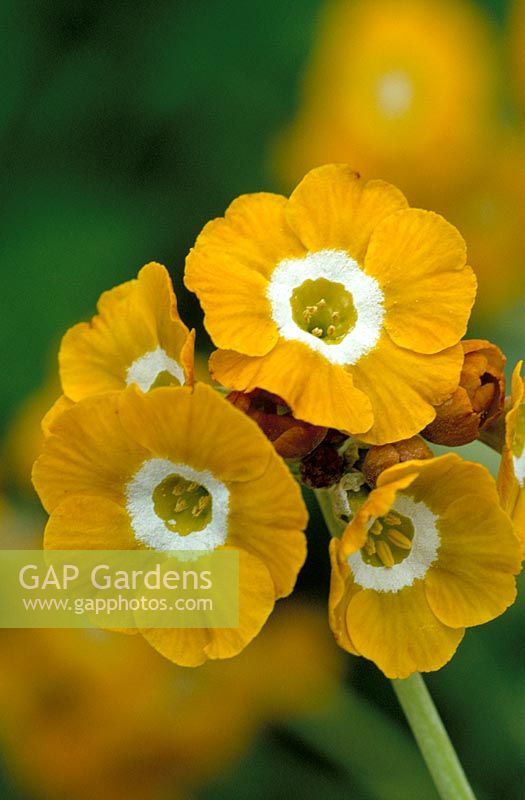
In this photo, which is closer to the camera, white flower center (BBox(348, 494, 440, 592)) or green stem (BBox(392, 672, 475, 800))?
white flower center (BBox(348, 494, 440, 592))

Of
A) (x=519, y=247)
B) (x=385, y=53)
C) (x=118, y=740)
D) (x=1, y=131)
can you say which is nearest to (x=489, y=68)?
(x=385, y=53)

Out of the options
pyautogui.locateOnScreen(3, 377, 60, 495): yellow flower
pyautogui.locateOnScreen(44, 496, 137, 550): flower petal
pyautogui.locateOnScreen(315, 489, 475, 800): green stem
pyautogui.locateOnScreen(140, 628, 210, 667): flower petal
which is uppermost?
pyautogui.locateOnScreen(44, 496, 137, 550): flower petal

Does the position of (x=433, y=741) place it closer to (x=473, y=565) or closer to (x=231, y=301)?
(x=473, y=565)

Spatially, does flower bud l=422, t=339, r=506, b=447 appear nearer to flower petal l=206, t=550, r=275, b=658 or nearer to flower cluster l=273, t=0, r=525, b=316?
flower petal l=206, t=550, r=275, b=658

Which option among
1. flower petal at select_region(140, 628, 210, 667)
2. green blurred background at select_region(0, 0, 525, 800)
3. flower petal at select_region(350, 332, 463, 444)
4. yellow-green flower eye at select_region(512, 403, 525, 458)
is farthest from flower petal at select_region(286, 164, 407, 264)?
green blurred background at select_region(0, 0, 525, 800)

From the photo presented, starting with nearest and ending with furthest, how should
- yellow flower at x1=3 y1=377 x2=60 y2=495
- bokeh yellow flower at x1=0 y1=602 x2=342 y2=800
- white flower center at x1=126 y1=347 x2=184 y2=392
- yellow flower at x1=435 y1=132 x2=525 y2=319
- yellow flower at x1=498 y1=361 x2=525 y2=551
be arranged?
yellow flower at x1=498 y1=361 x2=525 y2=551 → white flower center at x1=126 y1=347 x2=184 y2=392 → bokeh yellow flower at x1=0 y1=602 x2=342 y2=800 → yellow flower at x1=3 y1=377 x2=60 y2=495 → yellow flower at x1=435 y1=132 x2=525 y2=319

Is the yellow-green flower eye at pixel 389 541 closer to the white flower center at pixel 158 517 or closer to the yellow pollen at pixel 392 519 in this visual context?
the yellow pollen at pixel 392 519

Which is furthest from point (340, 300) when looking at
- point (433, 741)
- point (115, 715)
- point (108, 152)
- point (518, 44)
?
point (518, 44)
